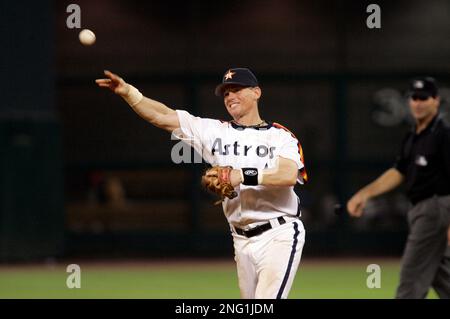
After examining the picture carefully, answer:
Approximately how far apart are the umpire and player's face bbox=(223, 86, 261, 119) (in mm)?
1863

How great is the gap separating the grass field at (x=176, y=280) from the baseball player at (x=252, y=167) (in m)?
4.41

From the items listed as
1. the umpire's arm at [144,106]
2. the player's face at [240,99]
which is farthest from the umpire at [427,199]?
the umpire's arm at [144,106]

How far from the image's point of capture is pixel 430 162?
358 inches

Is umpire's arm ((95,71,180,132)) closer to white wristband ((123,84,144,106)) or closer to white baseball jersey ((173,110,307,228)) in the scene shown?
white wristband ((123,84,144,106))

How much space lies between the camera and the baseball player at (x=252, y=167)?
7.32 metres

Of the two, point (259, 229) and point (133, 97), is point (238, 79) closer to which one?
point (133, 97)

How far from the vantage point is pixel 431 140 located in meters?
9.10

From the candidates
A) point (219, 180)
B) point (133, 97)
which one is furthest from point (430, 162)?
point (133, 97)

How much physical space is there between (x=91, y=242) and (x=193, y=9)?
4.41 m

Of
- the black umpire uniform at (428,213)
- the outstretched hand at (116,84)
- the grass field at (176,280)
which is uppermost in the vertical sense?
the outstretched hand at (116,84)

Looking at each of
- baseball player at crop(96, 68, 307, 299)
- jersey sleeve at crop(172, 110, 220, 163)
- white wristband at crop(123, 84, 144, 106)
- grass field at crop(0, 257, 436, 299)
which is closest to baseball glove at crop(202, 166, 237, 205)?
baseball player at crop(96, 68, 307, 299)

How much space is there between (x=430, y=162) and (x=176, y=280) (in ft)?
19.0

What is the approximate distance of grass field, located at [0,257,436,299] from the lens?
12219mm

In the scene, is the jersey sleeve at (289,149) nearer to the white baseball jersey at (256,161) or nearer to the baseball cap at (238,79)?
the white baseball jersey at (256,161)
